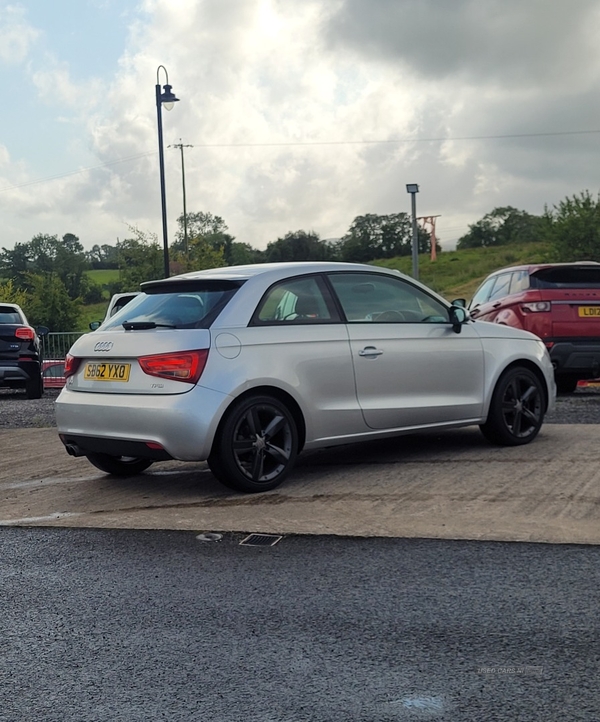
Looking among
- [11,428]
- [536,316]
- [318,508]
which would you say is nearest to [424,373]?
[318,508]

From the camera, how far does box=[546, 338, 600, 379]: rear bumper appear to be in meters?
11.6

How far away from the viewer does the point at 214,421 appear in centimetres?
579

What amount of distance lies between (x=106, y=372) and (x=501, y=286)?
8.05m

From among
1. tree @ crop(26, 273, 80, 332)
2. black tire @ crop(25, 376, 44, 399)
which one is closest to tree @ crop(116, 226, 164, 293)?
tree @ crop(26, 273, 80, 332)

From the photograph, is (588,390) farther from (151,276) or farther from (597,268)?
(151,276)

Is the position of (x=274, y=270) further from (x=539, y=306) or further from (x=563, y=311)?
(x=563, y=311)

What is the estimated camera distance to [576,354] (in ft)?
38.2

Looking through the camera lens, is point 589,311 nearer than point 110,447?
No

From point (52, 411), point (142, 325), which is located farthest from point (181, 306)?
point (52, 411)

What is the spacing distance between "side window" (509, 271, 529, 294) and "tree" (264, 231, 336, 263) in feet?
240

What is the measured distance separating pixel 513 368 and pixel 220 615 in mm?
4583

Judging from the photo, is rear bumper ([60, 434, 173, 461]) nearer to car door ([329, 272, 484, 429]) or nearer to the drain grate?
the drain grate

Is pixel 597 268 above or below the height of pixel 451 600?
above

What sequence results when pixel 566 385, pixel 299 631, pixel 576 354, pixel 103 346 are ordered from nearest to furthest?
pixel 299 631, pixel 103 346, pixel 576 354, pixel 566 385
